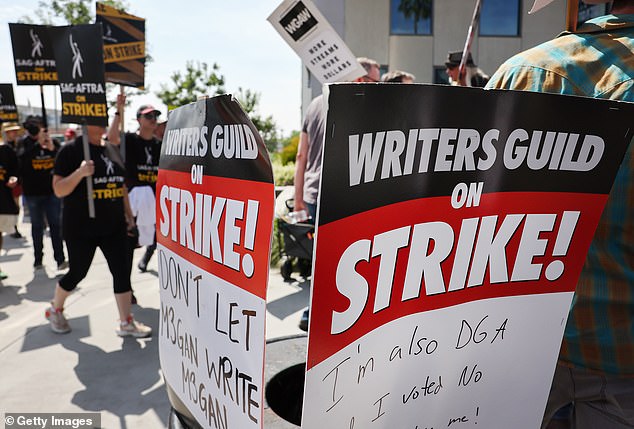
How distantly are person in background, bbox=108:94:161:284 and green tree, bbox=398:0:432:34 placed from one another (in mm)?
10891

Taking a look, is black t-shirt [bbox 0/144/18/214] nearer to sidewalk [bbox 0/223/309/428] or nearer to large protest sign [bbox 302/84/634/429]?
sidewalk [bbox 0/223/309/428]

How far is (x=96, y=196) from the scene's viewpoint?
14.2 ft

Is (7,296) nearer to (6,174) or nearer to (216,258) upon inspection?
(6,174)

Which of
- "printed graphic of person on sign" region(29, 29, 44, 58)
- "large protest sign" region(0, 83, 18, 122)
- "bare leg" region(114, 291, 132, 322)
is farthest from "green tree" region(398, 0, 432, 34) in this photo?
"bare leg" region(114, 291, 132, 322)

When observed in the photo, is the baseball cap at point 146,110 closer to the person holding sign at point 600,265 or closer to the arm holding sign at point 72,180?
the arm holding sign at point 72,180

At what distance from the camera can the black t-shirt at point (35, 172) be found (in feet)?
23.1

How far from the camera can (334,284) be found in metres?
0.99

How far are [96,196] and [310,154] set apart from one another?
1905 mm

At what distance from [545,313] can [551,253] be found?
160mm

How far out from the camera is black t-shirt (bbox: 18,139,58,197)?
7.04m

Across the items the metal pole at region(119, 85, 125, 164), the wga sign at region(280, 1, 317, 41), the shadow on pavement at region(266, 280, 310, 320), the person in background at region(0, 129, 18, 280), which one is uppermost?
the wga sign at region(280, 1, 317, 41)

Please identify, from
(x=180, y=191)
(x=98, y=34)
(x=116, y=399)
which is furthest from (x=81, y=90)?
(x=180, y=191)

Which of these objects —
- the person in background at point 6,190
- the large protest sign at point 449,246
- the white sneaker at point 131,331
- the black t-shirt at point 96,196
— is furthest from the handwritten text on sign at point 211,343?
the person in background at point 6,190

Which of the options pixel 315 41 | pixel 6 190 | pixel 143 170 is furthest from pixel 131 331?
pixel 6 190
